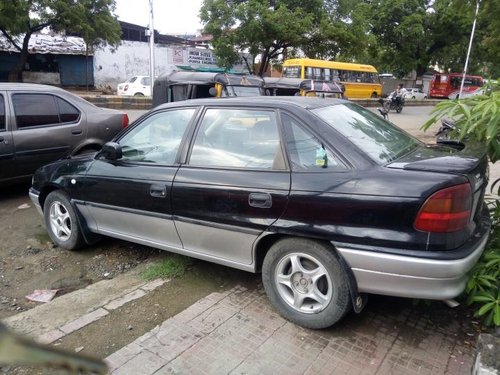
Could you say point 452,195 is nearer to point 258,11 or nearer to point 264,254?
point 264,254

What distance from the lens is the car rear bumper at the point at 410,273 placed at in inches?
97.4

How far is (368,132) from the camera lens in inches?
128

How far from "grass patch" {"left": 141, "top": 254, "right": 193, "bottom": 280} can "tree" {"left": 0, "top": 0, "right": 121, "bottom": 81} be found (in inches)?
836

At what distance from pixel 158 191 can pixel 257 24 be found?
900 inches

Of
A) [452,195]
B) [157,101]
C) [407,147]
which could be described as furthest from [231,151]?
[157,101]

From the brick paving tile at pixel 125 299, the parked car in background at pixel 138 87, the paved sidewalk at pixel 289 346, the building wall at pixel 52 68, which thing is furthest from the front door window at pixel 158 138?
the building wall at pixel 52 68

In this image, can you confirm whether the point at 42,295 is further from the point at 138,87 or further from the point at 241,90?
the point at 138,87

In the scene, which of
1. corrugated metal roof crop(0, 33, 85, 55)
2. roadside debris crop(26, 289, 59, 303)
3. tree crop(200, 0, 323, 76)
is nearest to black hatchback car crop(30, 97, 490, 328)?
roadside debris crop(26, 289, 59, 303)

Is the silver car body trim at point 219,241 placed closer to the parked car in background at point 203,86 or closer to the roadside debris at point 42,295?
the roadside debris at point 42,295

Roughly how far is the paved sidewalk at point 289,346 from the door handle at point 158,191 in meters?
0.92

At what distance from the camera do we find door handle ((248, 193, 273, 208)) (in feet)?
9.60

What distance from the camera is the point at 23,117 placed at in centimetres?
589

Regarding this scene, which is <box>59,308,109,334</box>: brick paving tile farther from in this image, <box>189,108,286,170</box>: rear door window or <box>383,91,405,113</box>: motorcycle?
<box>383,91,405,113</box>: motorcycle

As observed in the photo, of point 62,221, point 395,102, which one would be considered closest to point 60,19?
point 395,102
